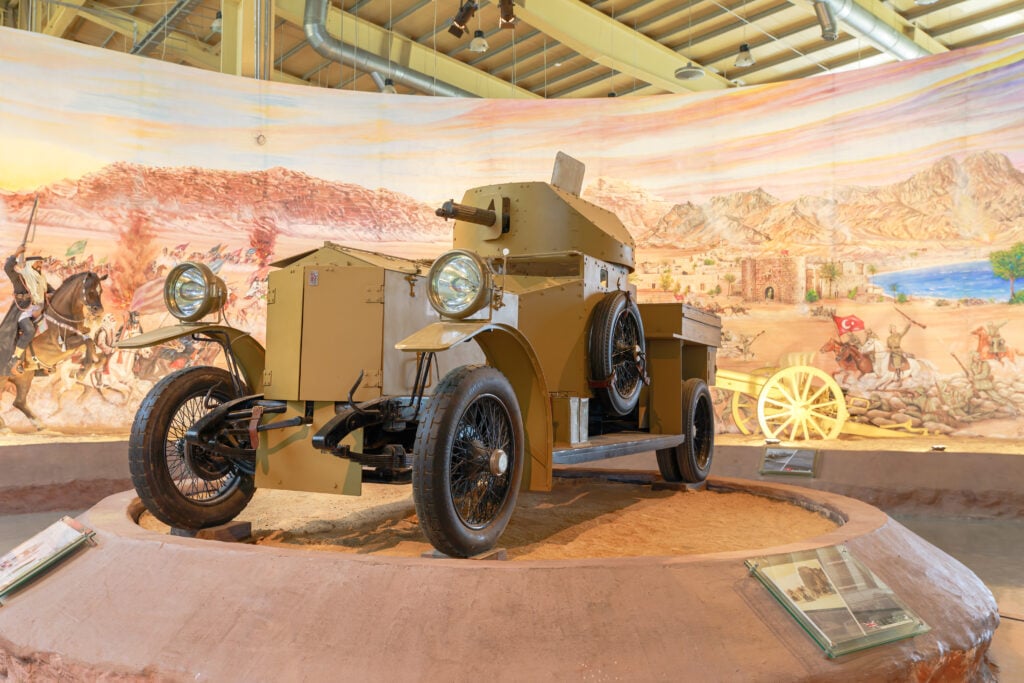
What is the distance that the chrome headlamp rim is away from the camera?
3.69m

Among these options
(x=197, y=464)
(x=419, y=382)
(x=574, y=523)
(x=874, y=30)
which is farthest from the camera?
(x=874, y=30)

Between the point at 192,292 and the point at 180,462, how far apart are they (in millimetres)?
992

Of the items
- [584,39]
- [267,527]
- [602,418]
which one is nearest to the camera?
[267,527]

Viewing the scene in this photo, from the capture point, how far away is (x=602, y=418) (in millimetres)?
6188

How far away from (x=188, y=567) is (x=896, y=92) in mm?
11558

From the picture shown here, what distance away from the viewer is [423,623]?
112 inches

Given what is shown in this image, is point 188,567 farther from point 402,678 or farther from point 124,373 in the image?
point 124,373

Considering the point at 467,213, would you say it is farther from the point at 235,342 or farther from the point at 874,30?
the point at 874,30

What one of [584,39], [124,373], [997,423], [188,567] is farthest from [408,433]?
[584,39]

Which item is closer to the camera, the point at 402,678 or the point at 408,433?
the point at 402,678

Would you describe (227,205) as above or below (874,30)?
below

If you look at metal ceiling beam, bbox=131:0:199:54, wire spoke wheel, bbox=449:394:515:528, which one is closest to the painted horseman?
metal ceiling beam, bbox=131:0:199:54

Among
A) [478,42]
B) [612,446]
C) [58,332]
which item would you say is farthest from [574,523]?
[478,42]

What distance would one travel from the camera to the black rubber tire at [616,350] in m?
5.11
